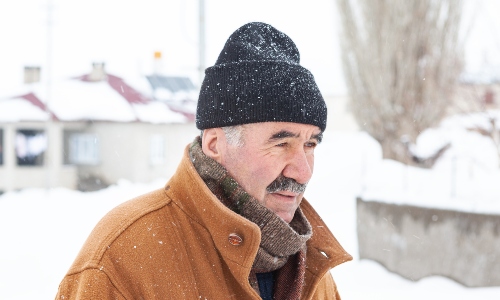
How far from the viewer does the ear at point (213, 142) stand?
163cm

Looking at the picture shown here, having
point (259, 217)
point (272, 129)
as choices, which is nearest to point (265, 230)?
point (259, 217)

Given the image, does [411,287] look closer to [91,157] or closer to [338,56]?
[338,56]

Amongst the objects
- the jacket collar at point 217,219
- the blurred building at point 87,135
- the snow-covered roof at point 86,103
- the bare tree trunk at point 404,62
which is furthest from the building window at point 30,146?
the jacket collar at point 217,219

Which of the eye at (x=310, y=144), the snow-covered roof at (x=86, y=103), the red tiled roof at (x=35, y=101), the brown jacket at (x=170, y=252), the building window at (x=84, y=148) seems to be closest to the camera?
the brown jacket at (x=170, y=252)

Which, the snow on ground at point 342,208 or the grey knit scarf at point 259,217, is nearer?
the grey knit scarf at point 259,217

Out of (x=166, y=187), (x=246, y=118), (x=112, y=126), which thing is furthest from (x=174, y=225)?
(x=112, y=126)

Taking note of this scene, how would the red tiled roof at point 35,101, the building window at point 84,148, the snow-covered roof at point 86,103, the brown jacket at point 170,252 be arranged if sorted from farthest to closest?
the building window at point 84,148, the red tiled roof at point 35,101, the snow-covered roof at point 86,103, the brown jacket at point 170,252

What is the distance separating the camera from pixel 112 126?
18547 mm

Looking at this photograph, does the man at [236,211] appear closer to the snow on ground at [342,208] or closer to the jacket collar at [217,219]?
the jacket collar at [217,219]

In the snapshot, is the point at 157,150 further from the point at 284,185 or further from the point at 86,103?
the point at 284,185

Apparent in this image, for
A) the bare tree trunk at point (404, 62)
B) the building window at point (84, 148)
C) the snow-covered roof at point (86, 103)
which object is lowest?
the building window at point (84, 148)

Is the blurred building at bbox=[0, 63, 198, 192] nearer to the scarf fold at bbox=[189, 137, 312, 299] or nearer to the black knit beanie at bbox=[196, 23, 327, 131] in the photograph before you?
the black knit beanie at bbox=[196, 23, 327, 131]

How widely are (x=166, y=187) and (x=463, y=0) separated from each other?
16.0 metres

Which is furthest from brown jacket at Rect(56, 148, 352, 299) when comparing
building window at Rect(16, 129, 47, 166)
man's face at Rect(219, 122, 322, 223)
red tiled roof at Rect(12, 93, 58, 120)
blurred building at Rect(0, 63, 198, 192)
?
building window at Rect(16, 129, 47, 166)
